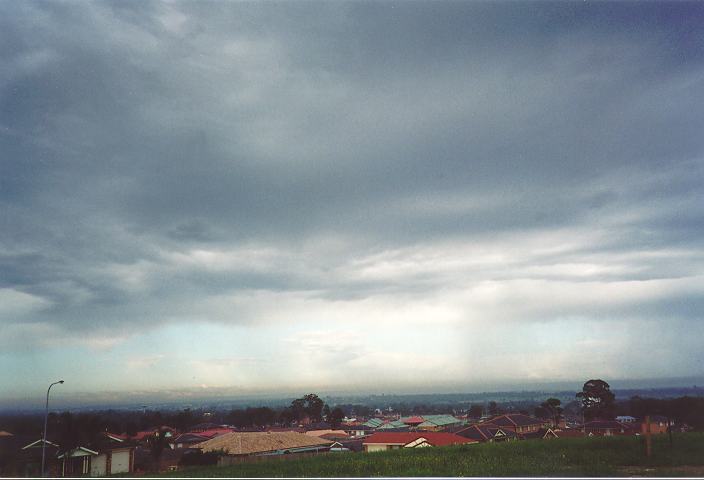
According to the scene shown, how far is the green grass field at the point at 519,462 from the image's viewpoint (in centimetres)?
884

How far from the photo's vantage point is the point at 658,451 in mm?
9930

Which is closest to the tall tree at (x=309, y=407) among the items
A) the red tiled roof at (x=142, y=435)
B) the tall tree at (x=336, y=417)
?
the tall tree at (x=336, y=417)

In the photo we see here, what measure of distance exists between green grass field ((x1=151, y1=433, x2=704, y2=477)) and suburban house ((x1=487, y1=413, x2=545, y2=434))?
47.2ft

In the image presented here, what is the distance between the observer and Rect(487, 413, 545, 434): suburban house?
81.3ft

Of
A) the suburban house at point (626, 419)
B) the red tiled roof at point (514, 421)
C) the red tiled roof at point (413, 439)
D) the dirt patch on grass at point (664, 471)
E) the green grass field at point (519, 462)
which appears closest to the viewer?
the dirt patch on grass at point (664, 471)

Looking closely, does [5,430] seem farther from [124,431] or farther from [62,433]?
[124,431]

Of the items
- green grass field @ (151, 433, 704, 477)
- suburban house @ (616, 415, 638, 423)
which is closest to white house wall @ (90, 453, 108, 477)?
green grass field @ (151, 433, 704, 477)

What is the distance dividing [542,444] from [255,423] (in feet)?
94.1

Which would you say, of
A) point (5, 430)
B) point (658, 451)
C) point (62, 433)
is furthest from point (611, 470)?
point (5, 430)

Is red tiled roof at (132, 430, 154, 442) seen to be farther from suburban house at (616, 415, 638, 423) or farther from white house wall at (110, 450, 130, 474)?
suburban house at (616, 415, 638, 423)

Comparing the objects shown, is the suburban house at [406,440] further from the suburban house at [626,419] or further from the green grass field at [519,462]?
the suburban house at [626,419]

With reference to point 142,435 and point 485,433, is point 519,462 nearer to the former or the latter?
point 485,433

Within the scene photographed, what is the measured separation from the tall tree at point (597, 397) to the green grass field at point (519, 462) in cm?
1889

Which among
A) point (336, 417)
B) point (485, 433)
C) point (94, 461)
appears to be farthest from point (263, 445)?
point (336, 417)
